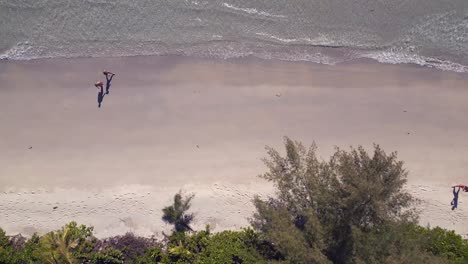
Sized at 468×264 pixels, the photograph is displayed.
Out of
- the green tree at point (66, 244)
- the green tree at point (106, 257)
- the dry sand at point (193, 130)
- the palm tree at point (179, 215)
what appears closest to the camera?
the green tree at point (66, 244)

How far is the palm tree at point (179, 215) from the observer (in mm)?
16750

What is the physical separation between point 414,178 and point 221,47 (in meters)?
8.24

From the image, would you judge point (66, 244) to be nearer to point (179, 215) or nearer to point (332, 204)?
point (179, 215)

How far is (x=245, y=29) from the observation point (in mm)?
18594

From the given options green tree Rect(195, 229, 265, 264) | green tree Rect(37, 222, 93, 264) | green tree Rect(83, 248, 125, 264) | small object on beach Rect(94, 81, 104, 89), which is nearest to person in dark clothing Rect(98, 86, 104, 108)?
small object on beach Rect(94, 81, 104, 89)

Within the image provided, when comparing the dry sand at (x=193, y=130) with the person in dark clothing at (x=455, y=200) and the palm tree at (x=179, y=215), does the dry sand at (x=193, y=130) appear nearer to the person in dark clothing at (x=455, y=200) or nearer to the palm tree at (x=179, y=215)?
the person in dark clothing at (x=455, y=200)

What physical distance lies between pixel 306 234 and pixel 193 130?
5783 mm

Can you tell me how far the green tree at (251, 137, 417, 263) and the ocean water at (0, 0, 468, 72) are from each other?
17.9 ft

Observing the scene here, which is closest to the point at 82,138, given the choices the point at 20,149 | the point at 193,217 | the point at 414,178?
the point at 20,149

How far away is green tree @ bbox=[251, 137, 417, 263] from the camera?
1388 centimetres

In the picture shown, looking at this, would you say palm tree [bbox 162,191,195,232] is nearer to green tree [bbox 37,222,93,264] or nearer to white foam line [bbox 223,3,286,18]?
green tree [bbox 37,222,93,264]

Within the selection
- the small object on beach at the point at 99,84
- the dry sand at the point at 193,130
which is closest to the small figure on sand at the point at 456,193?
the dry sand at the point at 193,130

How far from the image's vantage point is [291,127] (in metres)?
17.9

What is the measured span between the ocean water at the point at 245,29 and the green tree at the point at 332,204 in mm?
5445
